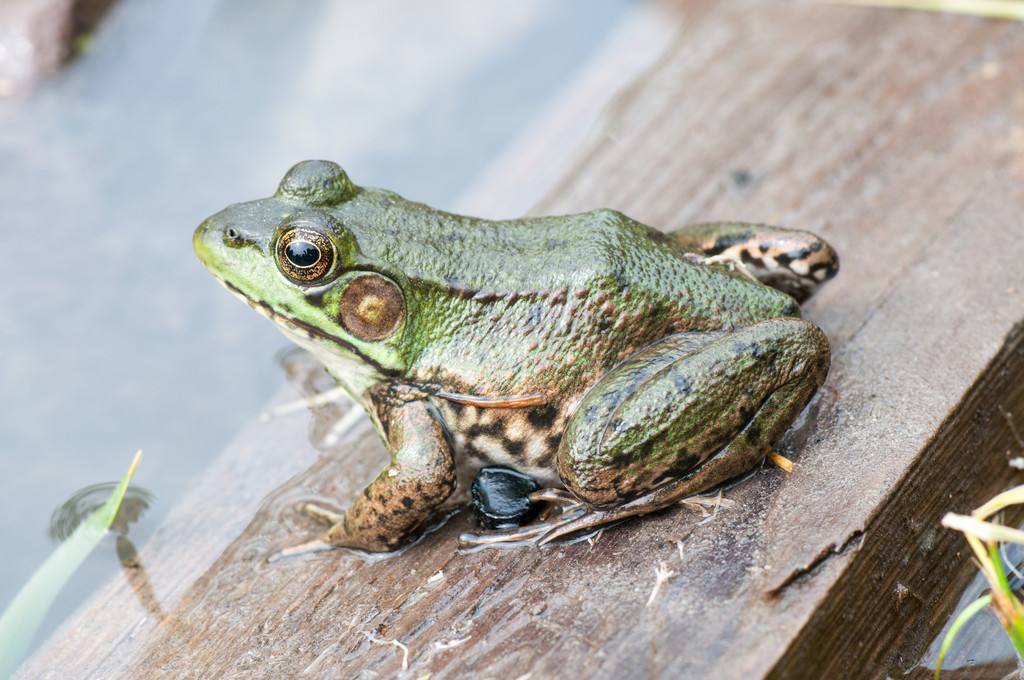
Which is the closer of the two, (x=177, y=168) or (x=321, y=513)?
(x=321, y=513)

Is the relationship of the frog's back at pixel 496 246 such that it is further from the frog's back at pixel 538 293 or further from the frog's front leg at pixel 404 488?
the frog's front leg at pixel 404 488

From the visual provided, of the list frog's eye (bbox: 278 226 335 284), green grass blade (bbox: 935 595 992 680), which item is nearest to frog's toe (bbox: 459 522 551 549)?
frog's eye (bbox: 278 226 335 284)

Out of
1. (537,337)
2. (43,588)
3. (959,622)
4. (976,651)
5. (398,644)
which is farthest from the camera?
(43,588)

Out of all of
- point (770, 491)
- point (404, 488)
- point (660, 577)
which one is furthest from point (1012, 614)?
point (404, 488)

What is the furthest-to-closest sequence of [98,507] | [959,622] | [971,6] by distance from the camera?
[971,6]
[98,507]
[959,622]

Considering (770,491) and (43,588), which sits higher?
(43,588)

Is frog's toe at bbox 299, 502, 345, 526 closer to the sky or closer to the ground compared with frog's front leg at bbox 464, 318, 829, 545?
closer to the sky

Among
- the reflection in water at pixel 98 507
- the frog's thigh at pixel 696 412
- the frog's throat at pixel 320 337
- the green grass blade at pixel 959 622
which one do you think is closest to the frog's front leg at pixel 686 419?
the frog's thigh at pixel 696 412

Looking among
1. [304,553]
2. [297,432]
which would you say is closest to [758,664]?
[304,553]

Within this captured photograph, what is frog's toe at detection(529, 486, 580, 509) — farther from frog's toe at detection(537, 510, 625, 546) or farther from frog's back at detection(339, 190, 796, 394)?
frog's back at detection(339, 190, 796, 394)

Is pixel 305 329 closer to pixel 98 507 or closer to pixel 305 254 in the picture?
pixel 305 254
